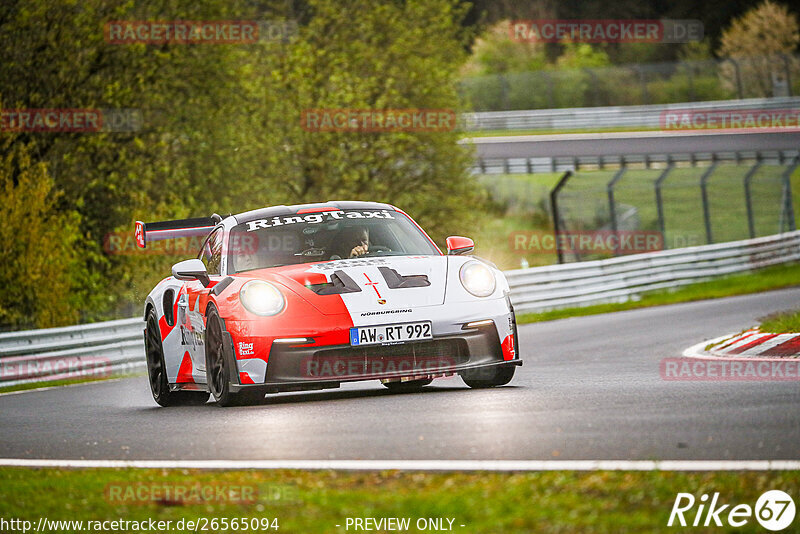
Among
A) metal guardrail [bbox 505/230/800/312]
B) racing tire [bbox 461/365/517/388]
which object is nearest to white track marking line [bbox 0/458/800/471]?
racing tire [bbox 461/365/517/388]

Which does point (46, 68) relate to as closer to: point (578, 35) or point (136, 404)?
point (136, 404)

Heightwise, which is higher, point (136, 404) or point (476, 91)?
point (476, 91)

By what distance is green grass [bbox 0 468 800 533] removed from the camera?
195 inches

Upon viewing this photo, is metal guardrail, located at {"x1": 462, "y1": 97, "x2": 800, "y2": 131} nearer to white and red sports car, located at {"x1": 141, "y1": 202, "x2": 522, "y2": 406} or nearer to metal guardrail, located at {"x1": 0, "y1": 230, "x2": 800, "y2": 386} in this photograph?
metal guardrail, located at {"x1": 0, "y1": 230, "x2": 800, "y2": 386}

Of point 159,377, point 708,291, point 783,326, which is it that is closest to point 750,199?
point 708,291

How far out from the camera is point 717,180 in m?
31.0

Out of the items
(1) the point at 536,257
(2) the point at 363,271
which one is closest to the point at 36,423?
(2) the point at 363,271

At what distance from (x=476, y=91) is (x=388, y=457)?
54.7 metres

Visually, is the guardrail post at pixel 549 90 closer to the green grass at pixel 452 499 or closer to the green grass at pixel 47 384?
the green grass at pixel 47 384

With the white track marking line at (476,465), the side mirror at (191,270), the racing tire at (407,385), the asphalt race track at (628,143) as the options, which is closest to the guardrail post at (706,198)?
the asphalt race track at (628,143)

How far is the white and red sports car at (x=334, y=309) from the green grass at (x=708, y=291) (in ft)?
40.0

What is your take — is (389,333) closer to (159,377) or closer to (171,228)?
(159,377)

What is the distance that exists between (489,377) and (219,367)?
6.46 ft

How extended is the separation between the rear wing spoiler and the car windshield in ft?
3.51
